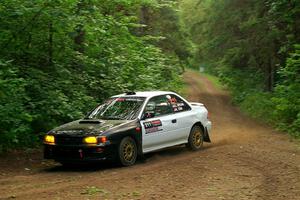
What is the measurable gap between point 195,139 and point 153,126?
6.63ft

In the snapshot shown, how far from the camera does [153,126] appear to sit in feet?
40.0

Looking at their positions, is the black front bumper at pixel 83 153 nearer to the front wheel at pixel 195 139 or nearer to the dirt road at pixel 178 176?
the dirt road at pixel 178 176

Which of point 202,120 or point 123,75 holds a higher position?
point 123,75

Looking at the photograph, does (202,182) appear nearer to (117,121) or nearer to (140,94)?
(117,121)

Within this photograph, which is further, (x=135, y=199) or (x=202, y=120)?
(x=202, y=120)

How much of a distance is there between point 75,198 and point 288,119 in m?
13.2

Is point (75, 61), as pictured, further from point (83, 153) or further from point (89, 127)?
point (83, 153)

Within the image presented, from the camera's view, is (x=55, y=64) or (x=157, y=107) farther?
(x=55, y=64)

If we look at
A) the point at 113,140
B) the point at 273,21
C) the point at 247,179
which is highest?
the point at 273,21

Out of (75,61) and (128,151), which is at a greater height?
(75,61)

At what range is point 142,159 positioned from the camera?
41.0 ft

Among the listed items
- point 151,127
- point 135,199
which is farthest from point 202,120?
point 135,199

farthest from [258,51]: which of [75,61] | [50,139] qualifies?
[50,139]

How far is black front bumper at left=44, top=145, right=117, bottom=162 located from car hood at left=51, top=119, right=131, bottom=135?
1.08ft
